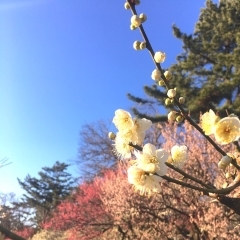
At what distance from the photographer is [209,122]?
1328 millimetres

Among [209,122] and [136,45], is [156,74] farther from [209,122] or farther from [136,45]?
[209,122]

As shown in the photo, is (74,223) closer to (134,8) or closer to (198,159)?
(198,159)

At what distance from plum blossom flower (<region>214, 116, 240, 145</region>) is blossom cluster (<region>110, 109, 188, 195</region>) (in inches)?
8.6

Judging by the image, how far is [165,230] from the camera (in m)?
6.70

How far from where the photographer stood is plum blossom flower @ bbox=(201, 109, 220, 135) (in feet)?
4.28

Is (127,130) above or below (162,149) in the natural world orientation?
above

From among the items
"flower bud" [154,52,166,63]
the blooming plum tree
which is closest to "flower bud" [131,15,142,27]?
the blooming plum tree

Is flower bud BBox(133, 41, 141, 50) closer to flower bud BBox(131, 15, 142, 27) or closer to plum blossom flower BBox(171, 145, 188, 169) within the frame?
flower bud BBox(131, 15, 142, 27)

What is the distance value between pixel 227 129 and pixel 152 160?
32cm

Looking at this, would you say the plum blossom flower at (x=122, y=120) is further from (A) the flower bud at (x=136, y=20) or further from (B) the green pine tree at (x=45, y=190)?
(B) the green pine tree at (x=45, y=190)

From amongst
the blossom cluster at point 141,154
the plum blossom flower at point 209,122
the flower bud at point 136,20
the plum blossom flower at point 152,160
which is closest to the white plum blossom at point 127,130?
the blossom cluster at point 141,154

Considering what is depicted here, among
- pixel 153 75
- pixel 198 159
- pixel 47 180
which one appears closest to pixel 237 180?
pixel 153 75

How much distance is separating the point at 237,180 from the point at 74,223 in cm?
872

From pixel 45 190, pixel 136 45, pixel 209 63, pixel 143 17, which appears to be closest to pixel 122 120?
pixel 136 45
